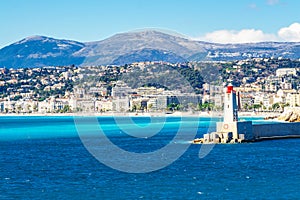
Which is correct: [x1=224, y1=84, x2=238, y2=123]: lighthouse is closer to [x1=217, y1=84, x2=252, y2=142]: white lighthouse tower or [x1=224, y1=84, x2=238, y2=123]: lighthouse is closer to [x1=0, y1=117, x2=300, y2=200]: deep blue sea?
[x1=217, y1=84, x2=252, y2=142]: white lighthouse tower

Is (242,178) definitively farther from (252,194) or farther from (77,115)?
(77,115)

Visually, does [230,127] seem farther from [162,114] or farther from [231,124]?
[162,114]

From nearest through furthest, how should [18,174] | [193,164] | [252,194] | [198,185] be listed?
[252,194] < [198,185] < [18,174] < [193,164]

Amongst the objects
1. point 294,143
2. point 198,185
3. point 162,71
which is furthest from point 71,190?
point 162,71

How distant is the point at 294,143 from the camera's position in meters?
45.6

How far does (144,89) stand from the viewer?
150875 millimetres

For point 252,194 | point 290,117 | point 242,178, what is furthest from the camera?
point 290,117

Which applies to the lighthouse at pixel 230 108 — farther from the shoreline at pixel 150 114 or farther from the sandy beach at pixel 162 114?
the shoreline at pixel 150 114

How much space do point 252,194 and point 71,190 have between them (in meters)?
5.96

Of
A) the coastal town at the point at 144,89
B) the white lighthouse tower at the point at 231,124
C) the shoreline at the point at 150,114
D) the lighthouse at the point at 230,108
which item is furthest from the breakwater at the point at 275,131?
the coastal town at the point at 144,89

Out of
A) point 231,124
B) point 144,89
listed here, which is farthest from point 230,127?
point 144,89

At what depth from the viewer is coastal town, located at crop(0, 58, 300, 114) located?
433 ft

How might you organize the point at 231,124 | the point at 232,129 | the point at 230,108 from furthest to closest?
the point at 232,129, the point at 230,108, the point at 231,124

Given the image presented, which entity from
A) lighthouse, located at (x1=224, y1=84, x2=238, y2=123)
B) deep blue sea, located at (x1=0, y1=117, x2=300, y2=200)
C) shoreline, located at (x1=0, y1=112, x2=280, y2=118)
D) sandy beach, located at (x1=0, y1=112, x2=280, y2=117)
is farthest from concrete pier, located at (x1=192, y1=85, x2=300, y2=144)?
shoreline, located at (x1=0, y1=112, x2=280, y2=118)
